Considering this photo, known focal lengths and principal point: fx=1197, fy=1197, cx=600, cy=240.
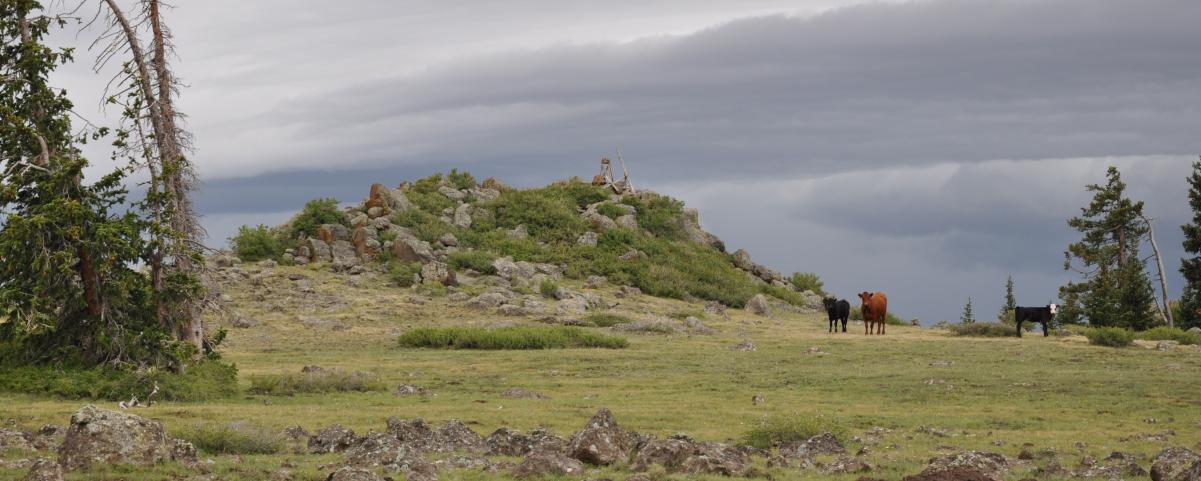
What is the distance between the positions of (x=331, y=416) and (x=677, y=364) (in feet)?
41.6

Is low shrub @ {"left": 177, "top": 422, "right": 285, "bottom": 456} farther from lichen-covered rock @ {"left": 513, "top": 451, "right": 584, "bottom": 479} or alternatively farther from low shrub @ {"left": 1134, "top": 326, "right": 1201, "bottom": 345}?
low shrub @ {"left": 1134, "top": 326, "right": 1201, "bottom": 345}

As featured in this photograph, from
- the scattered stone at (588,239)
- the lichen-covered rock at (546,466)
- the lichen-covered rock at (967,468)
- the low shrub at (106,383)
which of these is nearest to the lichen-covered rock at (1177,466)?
the lichen-covered rock at (967,468)

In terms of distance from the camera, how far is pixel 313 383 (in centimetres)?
2789


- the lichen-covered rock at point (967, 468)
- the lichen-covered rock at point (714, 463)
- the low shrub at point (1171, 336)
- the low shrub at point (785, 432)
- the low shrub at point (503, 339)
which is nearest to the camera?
the lichen-covered rock at point (967, 468)

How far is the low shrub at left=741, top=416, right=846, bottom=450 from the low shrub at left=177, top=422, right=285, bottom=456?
7.80 m

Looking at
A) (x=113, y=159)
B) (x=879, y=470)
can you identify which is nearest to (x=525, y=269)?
(x=113, y=159)

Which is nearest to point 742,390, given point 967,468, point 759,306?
point 967,468

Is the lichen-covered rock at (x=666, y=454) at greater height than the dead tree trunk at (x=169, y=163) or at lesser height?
lesser

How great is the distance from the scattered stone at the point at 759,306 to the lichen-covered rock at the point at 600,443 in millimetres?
39362

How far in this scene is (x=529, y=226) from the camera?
67375 mm

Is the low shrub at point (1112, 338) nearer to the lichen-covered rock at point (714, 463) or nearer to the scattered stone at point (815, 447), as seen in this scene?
the scattered stone at point (815, 447)

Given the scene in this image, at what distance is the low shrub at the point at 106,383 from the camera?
25734mm

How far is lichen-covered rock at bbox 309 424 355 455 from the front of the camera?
1864 cm

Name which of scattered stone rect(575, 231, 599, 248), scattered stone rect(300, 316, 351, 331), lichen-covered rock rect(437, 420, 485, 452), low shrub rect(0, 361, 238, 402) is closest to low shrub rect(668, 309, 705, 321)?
scattered stone rect(575, 231, 599, 248)
